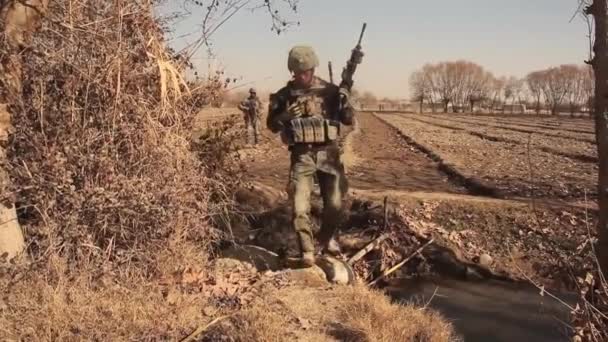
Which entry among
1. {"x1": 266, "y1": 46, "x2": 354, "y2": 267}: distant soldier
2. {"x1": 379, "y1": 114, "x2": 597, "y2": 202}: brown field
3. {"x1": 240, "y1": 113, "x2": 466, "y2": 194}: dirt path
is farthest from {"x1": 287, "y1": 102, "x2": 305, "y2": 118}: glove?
{"x1": 240, "y1": 113, "x2": 466, "y2": 194}: dirt path

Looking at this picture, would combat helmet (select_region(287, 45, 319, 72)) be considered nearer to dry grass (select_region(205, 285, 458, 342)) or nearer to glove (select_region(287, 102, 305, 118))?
glove (select_region(287, 102, 305, 118))

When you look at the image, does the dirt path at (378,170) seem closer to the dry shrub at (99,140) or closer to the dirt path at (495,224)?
the dirt path at (495,224)

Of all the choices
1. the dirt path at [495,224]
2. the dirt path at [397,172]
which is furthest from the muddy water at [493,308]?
the dirt path at [397,172]

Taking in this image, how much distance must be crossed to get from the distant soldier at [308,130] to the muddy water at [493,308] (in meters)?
1.62

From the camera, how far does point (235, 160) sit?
23.8 feet

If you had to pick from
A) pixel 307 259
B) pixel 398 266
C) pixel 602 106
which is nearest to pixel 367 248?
pixel 398 266

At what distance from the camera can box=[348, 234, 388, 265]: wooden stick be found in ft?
26.8

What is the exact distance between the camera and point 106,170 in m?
5.21

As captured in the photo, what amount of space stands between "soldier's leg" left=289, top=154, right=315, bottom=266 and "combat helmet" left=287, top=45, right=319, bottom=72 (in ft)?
2.96

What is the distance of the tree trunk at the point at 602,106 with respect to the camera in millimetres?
5457

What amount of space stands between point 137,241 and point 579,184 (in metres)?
11.1

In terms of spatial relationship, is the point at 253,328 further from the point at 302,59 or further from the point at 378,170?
the point at 378,170

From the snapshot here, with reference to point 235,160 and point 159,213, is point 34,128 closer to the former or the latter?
point 159,213

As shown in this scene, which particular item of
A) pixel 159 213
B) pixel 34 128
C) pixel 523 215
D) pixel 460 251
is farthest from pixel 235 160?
pixel 523 215
